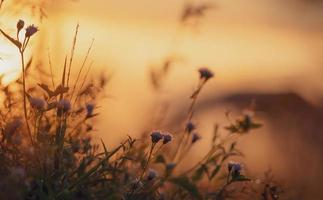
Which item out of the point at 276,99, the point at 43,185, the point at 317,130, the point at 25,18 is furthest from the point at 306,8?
the point at 43,185

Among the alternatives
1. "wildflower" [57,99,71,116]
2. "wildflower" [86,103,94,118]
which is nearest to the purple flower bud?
"wildflower" [86,103,94,118]

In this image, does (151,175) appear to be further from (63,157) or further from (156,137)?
(63,157)

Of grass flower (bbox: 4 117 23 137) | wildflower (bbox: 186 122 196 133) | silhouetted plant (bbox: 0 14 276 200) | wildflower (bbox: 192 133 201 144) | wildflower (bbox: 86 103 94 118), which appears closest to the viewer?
silhouetted plant (bbox: 0 14 276 200)

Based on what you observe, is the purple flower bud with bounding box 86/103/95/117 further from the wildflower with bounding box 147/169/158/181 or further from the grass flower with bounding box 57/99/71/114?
the wildflower with bounding box 147/169/158/181

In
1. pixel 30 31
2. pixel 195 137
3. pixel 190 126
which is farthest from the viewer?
pixel 195 137

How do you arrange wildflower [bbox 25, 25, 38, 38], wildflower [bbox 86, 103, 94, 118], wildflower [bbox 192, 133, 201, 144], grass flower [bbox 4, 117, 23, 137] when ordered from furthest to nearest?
wildflower [bbox 192, 133, 201, 144] → wildflower [bbox 86, 103, 94, 118] → wildflower [bbox 25, 25, 38, 38] → grass flower [bbox 4, 117, 23, 137]

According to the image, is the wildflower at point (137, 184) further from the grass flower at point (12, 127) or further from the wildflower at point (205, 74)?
the wildflower at point (205, 74)

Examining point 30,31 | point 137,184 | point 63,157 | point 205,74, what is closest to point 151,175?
point 137,184

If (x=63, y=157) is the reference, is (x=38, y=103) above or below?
above

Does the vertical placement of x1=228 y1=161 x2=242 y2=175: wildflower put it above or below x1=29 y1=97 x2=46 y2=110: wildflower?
below

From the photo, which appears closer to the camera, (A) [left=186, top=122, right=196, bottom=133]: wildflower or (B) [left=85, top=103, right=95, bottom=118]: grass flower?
(B) [left=85, top=103, right=95, bottom=118]: grass flower

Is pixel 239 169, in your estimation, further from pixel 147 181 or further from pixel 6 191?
pixel 6 191
